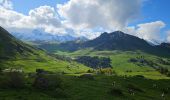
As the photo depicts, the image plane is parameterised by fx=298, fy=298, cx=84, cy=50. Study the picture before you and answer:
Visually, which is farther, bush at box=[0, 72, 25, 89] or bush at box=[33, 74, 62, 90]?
bush at box=[33, 74, 62, 90]

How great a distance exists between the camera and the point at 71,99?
84.1 metres

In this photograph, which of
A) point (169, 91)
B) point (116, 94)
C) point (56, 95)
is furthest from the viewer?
point (169, 91)

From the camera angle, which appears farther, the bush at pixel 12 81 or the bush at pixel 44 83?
the bush at pixel 44 83

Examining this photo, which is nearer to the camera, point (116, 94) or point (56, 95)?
point (56, 95)

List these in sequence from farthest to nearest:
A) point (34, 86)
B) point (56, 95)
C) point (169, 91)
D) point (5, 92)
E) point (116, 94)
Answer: point (169, 91), point (116, 94), point (34, 86), point (56, 95), point (5, 92)

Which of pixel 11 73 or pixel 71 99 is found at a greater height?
pixel 11 73

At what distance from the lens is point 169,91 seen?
5684 inches

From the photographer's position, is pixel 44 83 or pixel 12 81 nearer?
pixel 12 81

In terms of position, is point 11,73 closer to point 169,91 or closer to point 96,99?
point 96,99

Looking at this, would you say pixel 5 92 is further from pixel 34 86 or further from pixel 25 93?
pixel 34 86

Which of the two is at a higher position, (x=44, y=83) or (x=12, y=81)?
(x=12, y=81)

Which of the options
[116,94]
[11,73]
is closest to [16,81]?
[11,73]

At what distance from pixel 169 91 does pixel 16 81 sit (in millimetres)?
81360

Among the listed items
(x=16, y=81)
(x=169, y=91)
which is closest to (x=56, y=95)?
(x=16, y=81)
